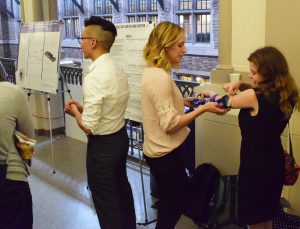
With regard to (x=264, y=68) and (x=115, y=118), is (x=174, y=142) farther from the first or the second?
(x=264, y=68)

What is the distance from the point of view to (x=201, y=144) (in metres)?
2.87

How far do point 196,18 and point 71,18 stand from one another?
3927 millimetres

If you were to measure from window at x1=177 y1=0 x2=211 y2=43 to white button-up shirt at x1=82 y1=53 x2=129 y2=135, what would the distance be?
21.1 ft

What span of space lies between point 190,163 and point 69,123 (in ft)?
7.67

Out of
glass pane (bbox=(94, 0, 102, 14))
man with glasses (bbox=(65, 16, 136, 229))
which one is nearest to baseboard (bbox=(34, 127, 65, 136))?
man with glasses (bbox=(65, 16, 136, 229))

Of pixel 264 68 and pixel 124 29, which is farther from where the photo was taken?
pixel 124 29

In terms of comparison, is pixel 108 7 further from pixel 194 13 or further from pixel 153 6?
pixel 194 13

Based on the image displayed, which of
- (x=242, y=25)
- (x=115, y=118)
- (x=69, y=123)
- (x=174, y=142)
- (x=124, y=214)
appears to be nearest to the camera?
(x=174, y=142)

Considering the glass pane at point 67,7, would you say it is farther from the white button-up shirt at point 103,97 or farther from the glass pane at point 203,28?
the white button-up shirt at point 103,97

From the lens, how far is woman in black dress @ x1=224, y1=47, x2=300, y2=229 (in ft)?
5.74

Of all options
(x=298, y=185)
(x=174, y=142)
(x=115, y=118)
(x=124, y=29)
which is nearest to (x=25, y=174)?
(x=115, y=118)

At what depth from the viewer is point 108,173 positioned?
7.11 feet

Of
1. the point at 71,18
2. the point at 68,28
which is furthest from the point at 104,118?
the point at 68,28

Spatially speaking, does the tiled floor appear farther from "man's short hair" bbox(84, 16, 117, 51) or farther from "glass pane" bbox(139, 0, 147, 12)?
"glass pane" bbox(139, 0, 147, 12)
